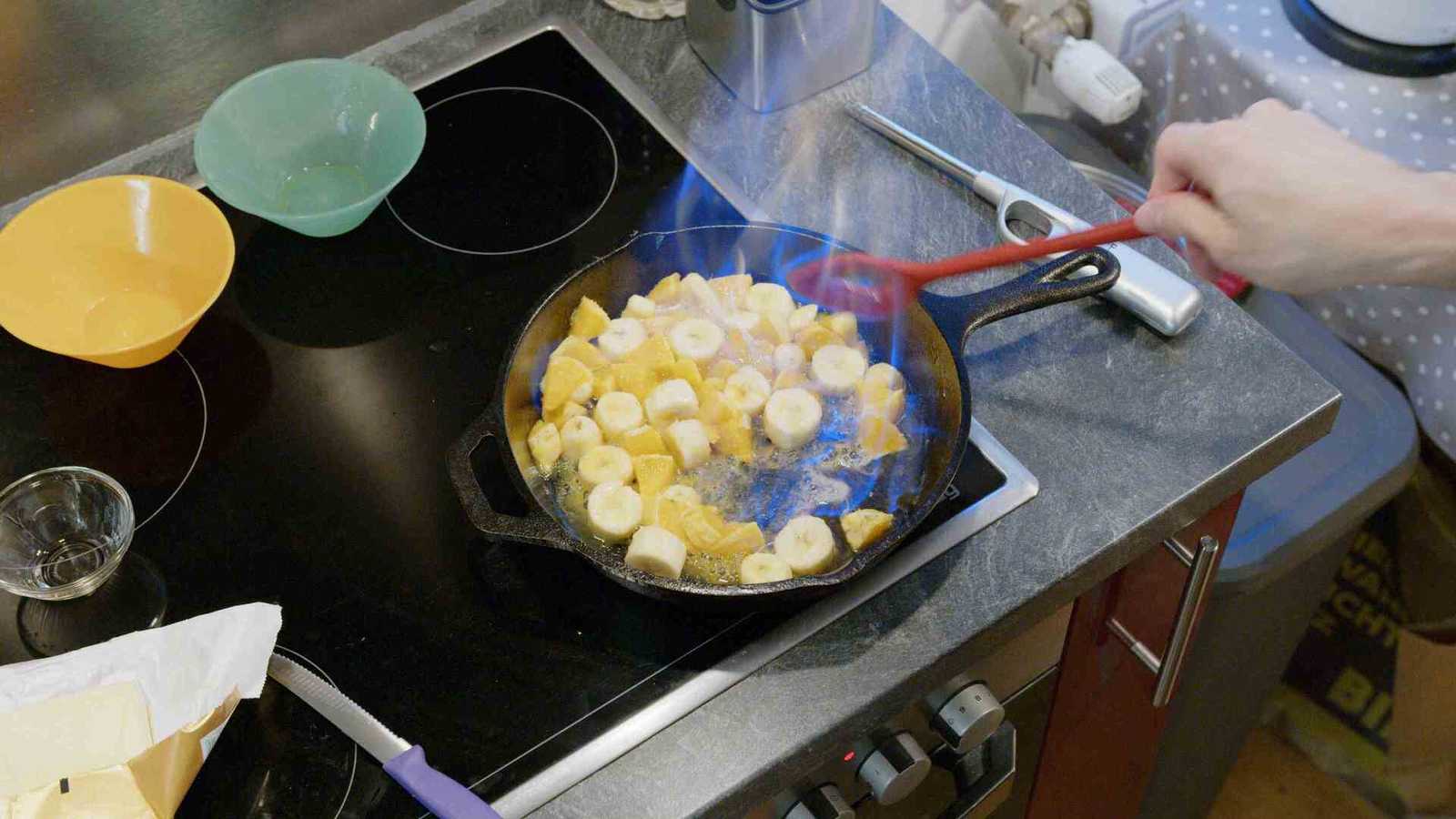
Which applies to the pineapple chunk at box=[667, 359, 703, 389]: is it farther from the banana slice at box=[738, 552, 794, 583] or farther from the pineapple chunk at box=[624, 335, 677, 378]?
the banana slice at box=[738, 552, 794, 583]

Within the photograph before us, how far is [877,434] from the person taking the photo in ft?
3.09

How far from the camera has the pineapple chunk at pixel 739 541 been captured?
0.87 meters

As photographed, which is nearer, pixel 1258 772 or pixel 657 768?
pixel 657 768

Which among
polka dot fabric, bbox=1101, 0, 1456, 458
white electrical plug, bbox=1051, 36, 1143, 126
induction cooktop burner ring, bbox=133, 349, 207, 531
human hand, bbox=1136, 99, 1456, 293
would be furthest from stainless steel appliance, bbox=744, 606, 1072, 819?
white electrical plug, bbox=1051, 36, 1143, 126

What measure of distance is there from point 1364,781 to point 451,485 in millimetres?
1474

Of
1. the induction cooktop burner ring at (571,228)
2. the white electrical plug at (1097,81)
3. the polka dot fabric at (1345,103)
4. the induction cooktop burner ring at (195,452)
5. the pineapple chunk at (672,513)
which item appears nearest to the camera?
the pineapple chunk at (672,513)

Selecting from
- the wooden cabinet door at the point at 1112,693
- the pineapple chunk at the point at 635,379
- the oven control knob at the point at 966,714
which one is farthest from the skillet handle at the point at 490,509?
the wooden cabinet door at the point at 1112,693

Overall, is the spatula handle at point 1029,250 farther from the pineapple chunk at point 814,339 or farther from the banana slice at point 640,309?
the banana slice at point 640,309

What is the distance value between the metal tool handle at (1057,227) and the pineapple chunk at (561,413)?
410mm

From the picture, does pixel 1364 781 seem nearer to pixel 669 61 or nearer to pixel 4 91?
pixel 669 61

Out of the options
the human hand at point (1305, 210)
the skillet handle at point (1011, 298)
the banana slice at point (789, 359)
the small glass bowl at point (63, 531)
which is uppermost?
the human hand at point (1305, 210)

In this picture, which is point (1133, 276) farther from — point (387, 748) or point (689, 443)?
point (387, 748)

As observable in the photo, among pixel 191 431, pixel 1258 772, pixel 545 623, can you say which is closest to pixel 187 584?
pixel 191 431

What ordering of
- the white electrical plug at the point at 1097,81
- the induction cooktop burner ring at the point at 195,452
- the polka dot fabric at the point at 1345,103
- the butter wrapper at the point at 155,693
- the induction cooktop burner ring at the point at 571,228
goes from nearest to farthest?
the butter wrapper at the point at 155,693 → the induction cooktop burner ring at the point at 195,452 → the induction cooktop burner ring at the point at 571,228 → the polka dot fabric at the point at 1345,103 → the white electrical plug at the point at 1097,81
